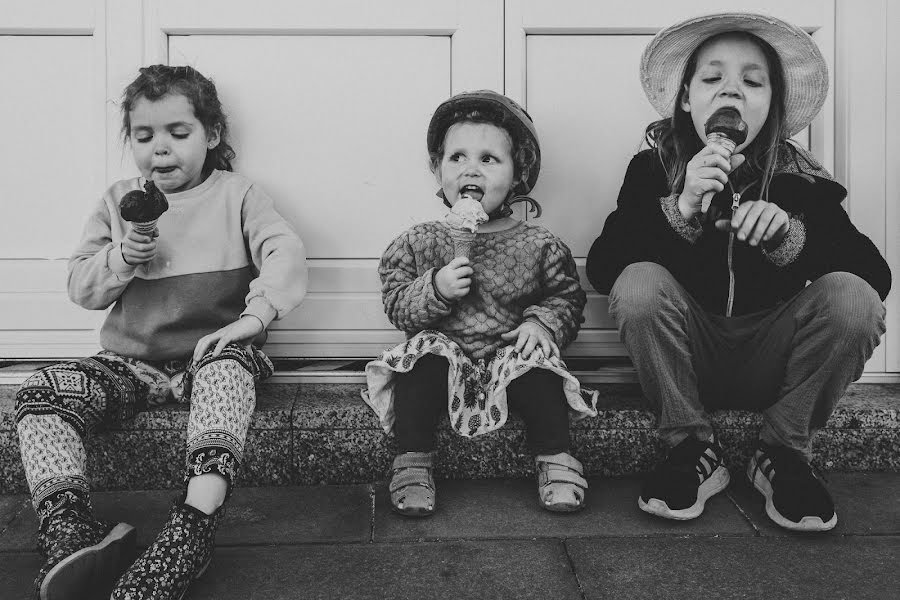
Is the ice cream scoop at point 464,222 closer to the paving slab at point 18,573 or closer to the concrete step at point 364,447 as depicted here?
the concrete step at point 364,447

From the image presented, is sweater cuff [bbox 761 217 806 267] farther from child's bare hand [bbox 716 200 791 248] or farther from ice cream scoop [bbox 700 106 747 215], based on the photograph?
ice cream scoop [bbox 700 106 747 215]

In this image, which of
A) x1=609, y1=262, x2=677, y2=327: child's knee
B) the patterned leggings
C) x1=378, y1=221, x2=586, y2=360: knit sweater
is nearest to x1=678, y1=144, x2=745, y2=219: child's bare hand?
x1=609, y1=262, x2=677, y2=327: child's knee

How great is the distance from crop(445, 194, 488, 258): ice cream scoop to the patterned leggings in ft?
2.30

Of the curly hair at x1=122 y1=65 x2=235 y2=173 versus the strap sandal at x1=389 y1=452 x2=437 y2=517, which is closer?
the strap sandal at x1=389 y1=452 x2=437 y2=517

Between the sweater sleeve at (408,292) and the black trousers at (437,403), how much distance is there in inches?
5.0

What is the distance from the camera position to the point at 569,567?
1.79 m

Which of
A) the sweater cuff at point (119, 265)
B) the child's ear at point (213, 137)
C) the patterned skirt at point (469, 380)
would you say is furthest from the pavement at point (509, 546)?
the child's ear at point (213, 137)

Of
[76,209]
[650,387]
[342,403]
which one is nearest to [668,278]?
[650,387]

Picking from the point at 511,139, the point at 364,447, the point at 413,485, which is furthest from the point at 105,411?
the point at 511,139

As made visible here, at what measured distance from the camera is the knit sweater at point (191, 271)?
7.66 ft

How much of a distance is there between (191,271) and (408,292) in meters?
0.74

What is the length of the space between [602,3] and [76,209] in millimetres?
2049

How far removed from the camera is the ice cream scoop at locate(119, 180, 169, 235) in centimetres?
205

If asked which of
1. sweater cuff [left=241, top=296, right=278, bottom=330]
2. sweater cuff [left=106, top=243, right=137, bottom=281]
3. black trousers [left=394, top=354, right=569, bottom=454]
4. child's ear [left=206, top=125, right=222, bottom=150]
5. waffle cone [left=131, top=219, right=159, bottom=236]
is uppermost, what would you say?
child's ear [left=206, top=125, right=222, bottom=150]
